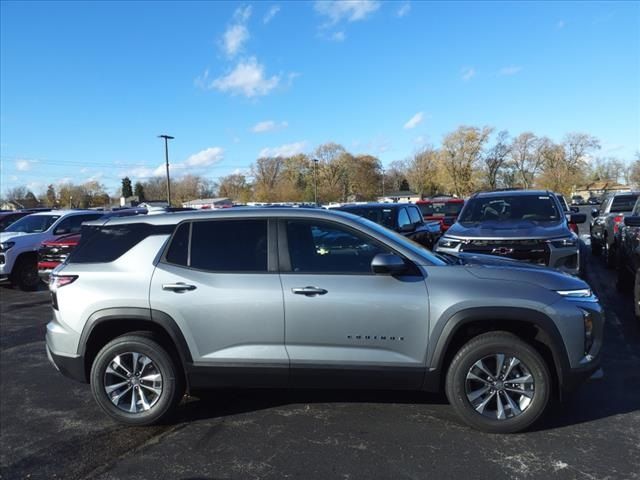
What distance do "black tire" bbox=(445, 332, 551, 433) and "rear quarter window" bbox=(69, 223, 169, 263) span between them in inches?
103

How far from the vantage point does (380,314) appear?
3719mm

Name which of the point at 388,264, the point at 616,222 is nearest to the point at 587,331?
the point at 388,264

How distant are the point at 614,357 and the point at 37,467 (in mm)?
5658

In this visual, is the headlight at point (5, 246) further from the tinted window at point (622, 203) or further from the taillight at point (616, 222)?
the tinted window at point (622, 203)

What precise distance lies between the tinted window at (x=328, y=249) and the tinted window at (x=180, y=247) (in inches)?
34.6

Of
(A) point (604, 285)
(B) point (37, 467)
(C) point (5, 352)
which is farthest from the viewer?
(A) point (604, 285)

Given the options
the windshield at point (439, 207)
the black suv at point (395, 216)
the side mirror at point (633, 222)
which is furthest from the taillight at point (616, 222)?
the windshield at point (439, 207)

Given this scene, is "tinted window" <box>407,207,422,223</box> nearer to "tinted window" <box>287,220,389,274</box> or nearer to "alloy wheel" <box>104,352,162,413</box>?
"tinted window" <box>287,220,389,274</box>

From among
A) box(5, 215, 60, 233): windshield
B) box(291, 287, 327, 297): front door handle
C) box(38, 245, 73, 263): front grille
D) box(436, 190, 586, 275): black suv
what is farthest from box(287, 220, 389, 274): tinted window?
box(5, 215, 60, 233): windshield

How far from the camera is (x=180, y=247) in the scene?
414 centimetres

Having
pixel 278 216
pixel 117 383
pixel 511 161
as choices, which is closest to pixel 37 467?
pixel 117 383

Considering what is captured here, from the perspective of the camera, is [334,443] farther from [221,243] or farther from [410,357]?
[221,243]

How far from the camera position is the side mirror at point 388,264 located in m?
3.66

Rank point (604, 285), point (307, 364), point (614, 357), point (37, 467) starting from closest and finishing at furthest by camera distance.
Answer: point (37, 467), point (307, 364), point (614, 357), point (604, 285)
